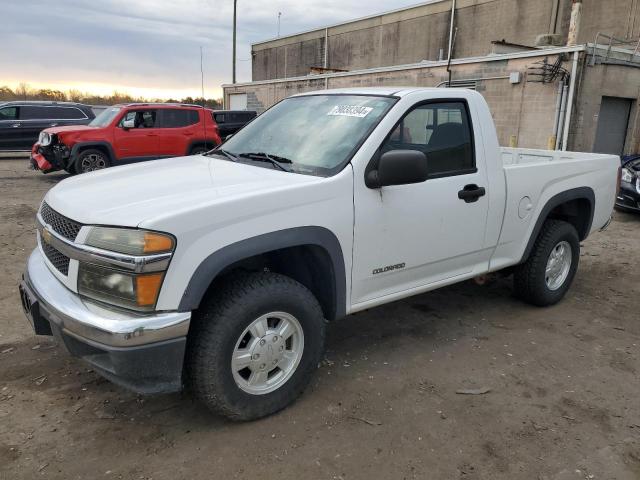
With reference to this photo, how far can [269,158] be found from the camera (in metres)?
3.48

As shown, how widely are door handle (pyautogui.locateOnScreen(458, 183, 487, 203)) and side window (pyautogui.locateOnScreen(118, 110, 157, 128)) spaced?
10366 millimetres

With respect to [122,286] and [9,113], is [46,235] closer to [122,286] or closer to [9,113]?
[122,286]

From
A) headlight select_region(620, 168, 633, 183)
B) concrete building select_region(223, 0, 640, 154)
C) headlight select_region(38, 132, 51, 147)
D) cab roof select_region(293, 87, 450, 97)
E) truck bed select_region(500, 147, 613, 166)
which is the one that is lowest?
headlight select_region(620, 168, 633, 183)

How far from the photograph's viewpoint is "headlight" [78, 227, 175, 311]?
243 centimetres

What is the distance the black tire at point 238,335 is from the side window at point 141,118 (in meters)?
10.6

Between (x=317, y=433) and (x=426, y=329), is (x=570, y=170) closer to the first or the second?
(x=426, y=329)

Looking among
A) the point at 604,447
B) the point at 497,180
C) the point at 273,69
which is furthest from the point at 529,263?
the point at 273,69

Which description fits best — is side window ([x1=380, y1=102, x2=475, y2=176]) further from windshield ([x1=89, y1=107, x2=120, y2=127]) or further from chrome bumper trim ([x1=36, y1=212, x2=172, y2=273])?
windshield ([x1=89, y1=107, x2=120, y2=127])

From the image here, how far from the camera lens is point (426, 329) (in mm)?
4352

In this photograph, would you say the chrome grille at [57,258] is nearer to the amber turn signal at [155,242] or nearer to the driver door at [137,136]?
the amber turn signal at [155,242]

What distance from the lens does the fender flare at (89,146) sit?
11516 mm

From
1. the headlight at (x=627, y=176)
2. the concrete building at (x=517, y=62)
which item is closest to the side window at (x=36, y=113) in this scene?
the concrete building at (x=517, y=62)

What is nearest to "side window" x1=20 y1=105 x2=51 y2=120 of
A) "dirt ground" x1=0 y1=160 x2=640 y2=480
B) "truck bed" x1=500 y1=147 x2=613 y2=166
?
"dirt ground" x1=0 y1=160 x2=640 y2=480

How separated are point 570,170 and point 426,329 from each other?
6.33ft
